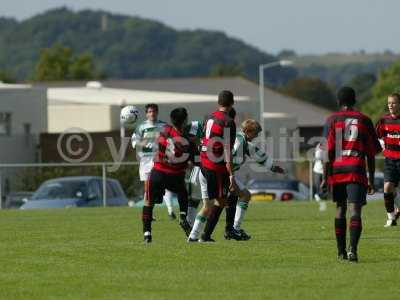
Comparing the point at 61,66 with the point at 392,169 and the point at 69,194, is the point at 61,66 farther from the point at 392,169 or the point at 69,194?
the point at 392,169

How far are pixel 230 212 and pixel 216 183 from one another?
1378mm

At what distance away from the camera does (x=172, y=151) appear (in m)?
17.8

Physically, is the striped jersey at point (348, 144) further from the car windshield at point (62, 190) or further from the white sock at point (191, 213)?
the car windshield at point (62, 190)

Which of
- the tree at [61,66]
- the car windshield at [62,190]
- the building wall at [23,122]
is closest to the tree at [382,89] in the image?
the tree at [61,66]

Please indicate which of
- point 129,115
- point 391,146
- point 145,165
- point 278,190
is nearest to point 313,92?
point 278,190

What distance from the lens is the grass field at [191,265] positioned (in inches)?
508

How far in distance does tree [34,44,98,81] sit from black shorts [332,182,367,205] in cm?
12360

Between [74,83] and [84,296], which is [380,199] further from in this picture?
[74,83]

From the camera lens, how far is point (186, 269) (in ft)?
48.1

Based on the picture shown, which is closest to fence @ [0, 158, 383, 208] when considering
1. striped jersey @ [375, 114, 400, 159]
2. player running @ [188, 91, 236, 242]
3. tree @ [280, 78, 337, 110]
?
striped jersey @ [375, 114, 400, 159]

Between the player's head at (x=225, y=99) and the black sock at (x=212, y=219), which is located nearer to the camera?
the player's head at (x=225, y=99)

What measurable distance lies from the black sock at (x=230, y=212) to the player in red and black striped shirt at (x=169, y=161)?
932mm

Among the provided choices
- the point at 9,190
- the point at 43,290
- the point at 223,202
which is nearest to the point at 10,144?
the point at 9,190

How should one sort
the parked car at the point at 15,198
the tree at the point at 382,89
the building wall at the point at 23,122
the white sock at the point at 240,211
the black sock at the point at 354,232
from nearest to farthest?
1. the black sock at the point at 354,232
2. the white sock at the point at 240,211
3. the parked car at the point at 15,198
4. the building wall at the point at 23,122
5. the tree at the point at 382,89
